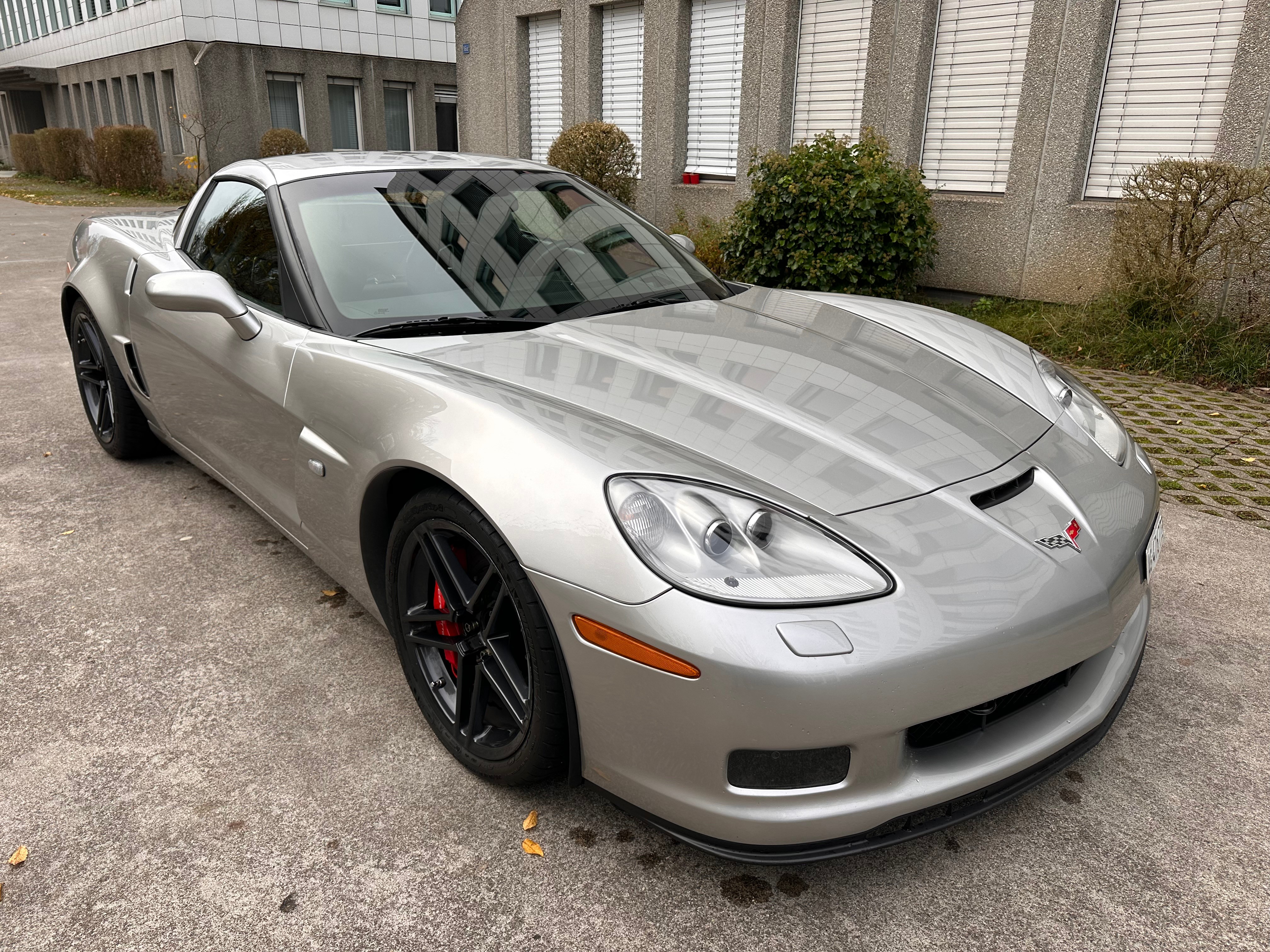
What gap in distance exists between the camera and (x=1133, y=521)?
7.25 feet

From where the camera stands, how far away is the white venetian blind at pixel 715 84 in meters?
10.1

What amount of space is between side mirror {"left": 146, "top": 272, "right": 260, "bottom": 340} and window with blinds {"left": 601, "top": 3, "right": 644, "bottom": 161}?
8781 millimetres

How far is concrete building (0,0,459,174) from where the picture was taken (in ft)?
75.1

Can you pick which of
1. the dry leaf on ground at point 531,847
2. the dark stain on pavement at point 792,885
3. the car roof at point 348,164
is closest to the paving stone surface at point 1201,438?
the dark stain on pavement at point 792,885

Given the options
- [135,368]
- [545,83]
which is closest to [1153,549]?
[135,368]

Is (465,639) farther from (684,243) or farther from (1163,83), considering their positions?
(1163,83)

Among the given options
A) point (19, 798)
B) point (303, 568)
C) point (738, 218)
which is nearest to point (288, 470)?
point (303, 568)

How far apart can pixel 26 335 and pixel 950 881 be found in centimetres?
766

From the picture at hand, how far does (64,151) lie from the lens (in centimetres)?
2655

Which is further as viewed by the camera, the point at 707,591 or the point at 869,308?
the point at 869,308

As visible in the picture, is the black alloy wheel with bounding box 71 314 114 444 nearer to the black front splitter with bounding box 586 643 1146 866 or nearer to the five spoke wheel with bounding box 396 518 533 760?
the five spoke wheel with bounding box 396 518 533 760

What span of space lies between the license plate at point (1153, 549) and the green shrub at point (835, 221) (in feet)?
16.7

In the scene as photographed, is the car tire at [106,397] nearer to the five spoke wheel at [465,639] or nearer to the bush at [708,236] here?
the five spoke wheel at [465,639]

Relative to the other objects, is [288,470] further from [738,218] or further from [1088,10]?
[1088,10]
